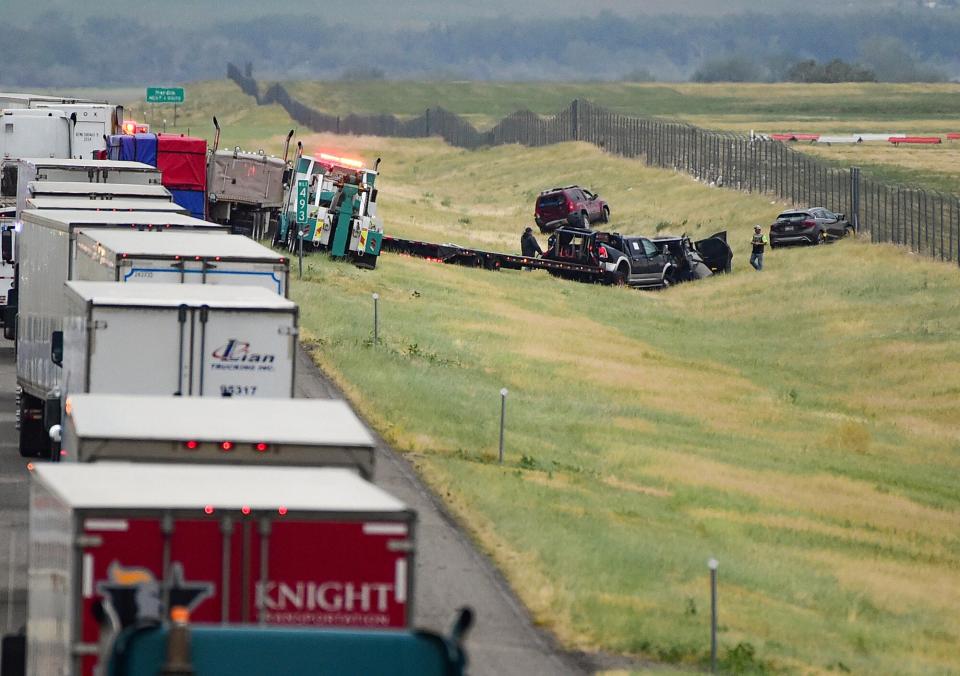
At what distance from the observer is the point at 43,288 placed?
2350 cm

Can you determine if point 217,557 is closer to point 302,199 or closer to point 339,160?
point 339,160

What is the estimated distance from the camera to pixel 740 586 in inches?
800

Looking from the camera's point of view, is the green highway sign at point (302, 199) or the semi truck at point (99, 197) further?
the green highway sign at point (302, 199)

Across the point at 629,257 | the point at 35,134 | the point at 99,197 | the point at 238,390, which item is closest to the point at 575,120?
the point at 629,257

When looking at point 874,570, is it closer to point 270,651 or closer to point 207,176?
point 270,651

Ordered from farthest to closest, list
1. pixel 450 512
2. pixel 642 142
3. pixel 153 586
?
pixel 642 142, pixel 450 512, pixel 153 586

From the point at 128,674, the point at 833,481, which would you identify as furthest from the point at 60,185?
the point at 128,674

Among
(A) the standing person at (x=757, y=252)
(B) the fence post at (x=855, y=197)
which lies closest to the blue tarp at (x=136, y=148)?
(A) the standing person at (x=757, y=252)

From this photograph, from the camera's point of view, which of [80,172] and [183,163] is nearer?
[80,172]

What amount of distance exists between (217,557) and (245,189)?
4017cm

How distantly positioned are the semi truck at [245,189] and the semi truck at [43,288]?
902 inches

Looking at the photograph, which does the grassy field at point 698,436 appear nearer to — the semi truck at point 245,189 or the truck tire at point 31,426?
the semi truck at point 245,189

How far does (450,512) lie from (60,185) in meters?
12.4

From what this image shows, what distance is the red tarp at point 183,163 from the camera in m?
47.7
